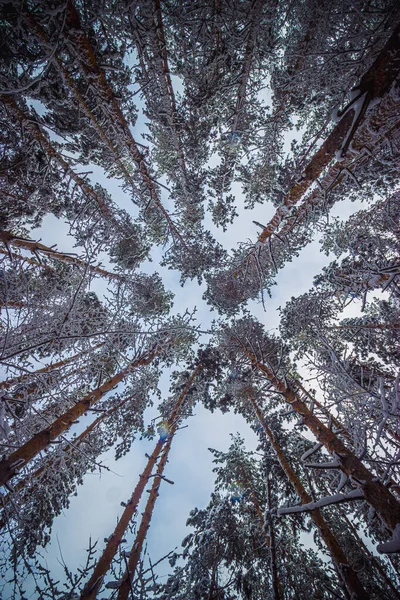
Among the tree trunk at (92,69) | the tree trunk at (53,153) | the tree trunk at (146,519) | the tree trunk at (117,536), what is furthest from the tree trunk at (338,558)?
the tree trunk at (53,153)

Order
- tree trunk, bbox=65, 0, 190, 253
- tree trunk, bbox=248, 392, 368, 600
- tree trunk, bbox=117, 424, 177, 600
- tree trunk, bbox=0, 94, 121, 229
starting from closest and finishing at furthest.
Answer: tree trunk, bbox=248, 392, 368, 600 → tree trunk, bbox=65, 0, 190, 253 → tree trunk, bbox=117, 424, 177, 600 → tree trunk, bbox=0, 94, 121, 229

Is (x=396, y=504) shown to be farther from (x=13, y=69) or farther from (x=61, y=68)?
(x=13, y=69)

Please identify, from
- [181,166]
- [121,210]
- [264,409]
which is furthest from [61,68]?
[264,409]

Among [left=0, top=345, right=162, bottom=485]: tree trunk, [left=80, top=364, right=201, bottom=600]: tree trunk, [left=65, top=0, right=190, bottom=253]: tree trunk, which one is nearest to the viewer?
[left=0, top=345, right=162, bottom=485]: tree trunk

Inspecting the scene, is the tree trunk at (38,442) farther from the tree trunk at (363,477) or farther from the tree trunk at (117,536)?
the tree trunk at (363,477)

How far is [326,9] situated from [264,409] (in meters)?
12.1

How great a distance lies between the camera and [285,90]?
5742mm

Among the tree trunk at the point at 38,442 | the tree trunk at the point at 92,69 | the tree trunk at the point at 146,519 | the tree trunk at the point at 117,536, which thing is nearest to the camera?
the tree trunk at the point at 38,442

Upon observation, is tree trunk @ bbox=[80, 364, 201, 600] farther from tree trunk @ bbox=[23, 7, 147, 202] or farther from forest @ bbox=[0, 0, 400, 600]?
tree trunk @ bbox=[23, 7, 147, 202]

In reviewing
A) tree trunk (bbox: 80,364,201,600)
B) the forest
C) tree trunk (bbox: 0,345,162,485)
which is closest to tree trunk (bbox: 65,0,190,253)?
the forest

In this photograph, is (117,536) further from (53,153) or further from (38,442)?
(53,153)

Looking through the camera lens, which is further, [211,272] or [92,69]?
[211,272]

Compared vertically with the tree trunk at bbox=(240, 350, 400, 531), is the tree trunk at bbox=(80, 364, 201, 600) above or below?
above

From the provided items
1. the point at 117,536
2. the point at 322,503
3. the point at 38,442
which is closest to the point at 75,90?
the point at 38,442
